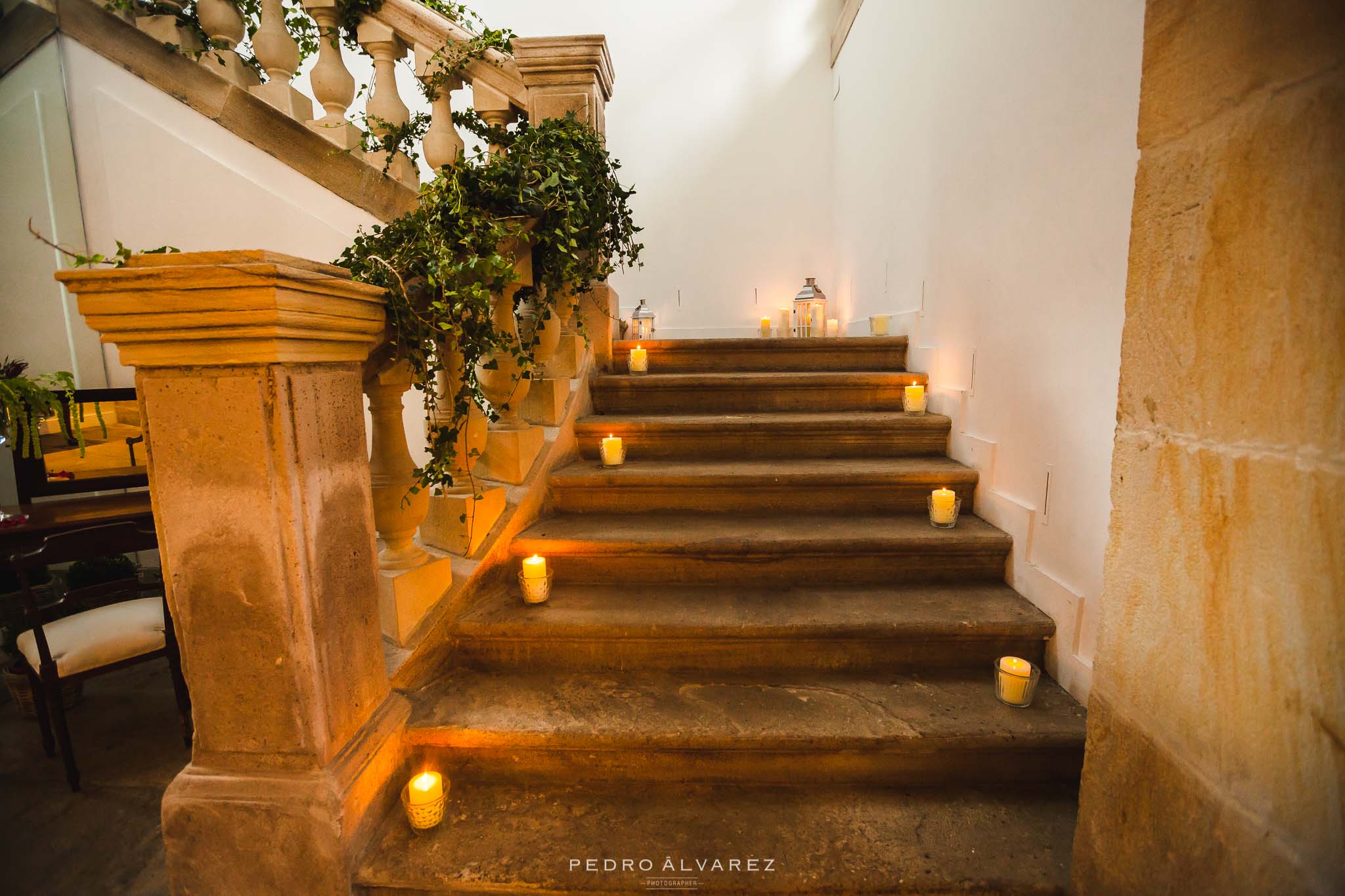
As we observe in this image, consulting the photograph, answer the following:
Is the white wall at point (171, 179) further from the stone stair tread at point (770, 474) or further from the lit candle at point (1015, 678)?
the lit candle at point (1015, 678)

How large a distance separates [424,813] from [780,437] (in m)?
1.73

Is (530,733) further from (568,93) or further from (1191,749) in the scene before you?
(568,93)

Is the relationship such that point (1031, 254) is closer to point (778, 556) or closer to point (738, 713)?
point (778, 556)

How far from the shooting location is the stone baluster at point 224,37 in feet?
7.55

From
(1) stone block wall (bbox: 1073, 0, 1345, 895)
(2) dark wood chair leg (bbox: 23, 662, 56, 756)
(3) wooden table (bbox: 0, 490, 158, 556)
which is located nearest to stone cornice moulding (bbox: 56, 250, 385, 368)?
(3) wooden table (bbox: 0, 490, 158, 556)

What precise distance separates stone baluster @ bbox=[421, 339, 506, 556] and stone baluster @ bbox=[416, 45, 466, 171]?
3.61ft

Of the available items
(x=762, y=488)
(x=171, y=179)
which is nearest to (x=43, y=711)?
(x=171, y=179)

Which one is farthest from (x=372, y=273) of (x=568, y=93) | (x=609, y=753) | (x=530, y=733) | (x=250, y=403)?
(x=568, y=93)

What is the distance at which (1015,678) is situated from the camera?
141cm

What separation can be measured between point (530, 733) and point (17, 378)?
2543 millimetres

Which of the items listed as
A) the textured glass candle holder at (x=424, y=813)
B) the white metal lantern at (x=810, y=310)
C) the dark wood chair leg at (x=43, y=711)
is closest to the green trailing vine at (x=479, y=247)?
the textured glass candle holder at (x=424, y=813)

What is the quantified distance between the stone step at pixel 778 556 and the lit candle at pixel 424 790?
2.34ft

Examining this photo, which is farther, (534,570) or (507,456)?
(507,456)

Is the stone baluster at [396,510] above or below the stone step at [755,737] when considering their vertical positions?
above
